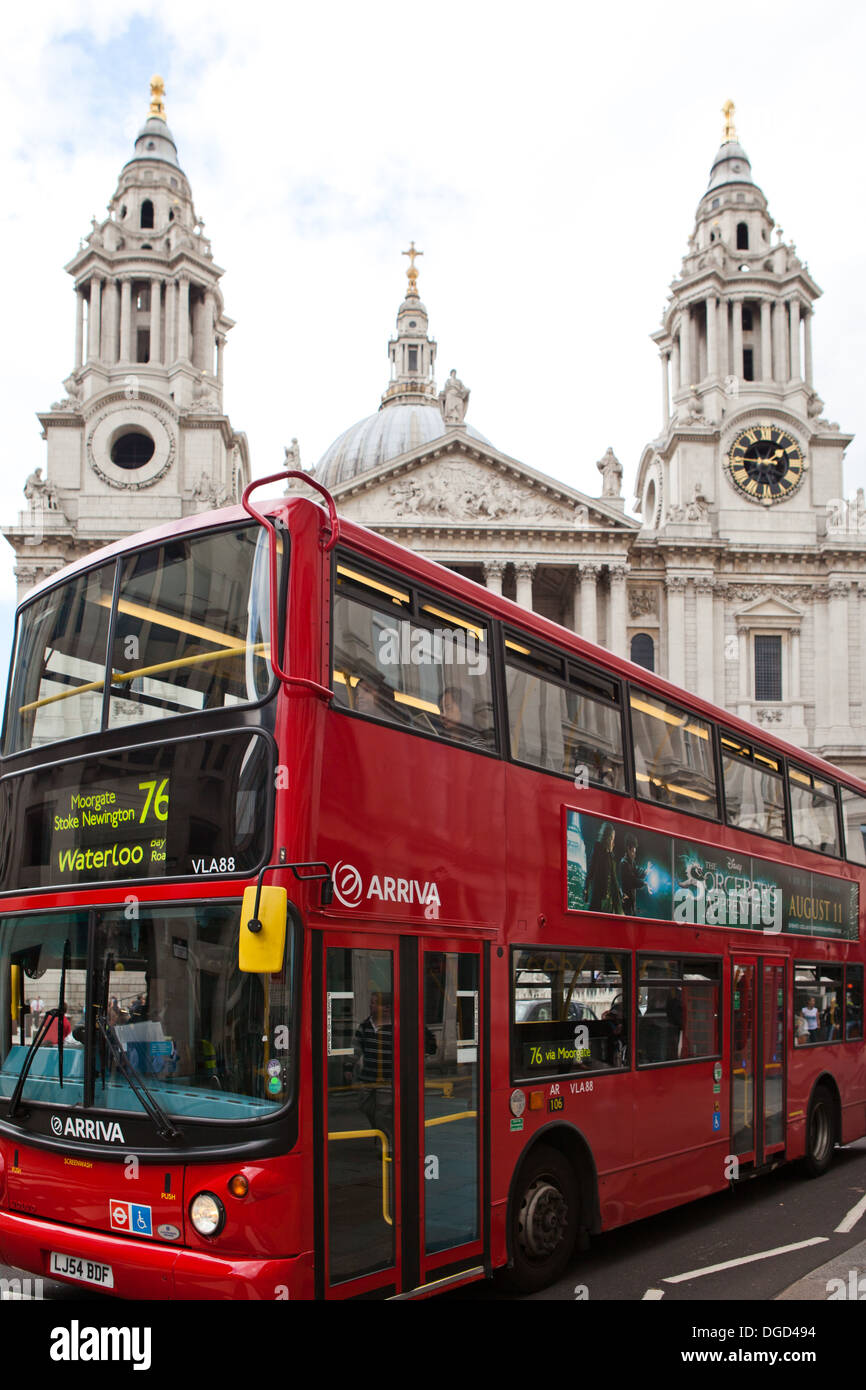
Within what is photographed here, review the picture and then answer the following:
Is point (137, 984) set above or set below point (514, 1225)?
above

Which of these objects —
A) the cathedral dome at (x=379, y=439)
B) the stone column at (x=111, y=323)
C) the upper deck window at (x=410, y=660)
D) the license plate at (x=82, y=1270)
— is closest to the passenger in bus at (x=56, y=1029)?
the license plate at (x=82, y=1270)

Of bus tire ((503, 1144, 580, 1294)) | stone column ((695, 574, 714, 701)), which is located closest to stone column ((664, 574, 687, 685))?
stone column ((695, 574, 714, 701))

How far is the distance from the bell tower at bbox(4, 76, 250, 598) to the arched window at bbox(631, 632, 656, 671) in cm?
1669

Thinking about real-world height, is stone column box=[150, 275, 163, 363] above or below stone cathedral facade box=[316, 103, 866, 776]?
above

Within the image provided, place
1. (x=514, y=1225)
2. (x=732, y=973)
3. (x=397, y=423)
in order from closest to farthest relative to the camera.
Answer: (x=514, y=1225) < (x=732, y=973) < (x=397, y=423)

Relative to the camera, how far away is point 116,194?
5169cm

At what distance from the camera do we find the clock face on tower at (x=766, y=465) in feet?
158

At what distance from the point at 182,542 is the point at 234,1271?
3540mm

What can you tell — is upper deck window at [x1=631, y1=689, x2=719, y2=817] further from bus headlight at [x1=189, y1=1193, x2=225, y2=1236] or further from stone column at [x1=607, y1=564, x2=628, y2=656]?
stone column at [x1=607, y1=564, x2=628, y2=656]

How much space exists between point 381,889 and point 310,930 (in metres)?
0.67

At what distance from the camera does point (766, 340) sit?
1976 inches

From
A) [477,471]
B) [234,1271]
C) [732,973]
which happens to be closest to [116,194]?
[477,471]

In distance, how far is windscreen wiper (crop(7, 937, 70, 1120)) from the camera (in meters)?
6.09
